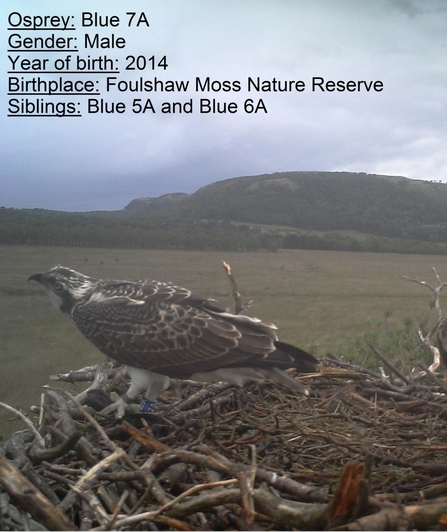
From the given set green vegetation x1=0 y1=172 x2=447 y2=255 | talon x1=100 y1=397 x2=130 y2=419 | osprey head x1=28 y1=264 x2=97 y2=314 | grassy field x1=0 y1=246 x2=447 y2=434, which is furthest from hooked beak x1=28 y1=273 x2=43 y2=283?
talon x1=100 y1=397 x2=130 y2=419

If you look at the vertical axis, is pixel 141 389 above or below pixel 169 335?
below

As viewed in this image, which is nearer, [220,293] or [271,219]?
[220,293]

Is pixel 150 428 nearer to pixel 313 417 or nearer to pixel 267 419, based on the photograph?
pixel 267 419

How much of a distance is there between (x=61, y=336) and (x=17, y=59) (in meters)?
1.30

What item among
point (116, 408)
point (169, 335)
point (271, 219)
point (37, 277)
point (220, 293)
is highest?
point (271, 219)

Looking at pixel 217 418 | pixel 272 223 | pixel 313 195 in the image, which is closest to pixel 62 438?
pixel 217 418

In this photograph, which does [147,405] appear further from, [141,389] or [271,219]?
[271,219]

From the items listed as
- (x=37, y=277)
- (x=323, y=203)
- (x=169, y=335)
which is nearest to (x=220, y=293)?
(x=169, y=335)

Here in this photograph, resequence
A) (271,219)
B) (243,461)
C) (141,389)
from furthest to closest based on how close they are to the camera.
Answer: (271,219) < (141,389) < (243,461)

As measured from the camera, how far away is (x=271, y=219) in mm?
2830

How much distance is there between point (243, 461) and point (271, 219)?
4.69ft

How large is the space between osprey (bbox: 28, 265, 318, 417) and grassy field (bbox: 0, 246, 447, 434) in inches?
13.9

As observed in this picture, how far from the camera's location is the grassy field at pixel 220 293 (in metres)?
2.43

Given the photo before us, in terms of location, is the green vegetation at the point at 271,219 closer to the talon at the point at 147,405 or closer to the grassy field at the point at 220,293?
the grassy field at the point at 220,293
